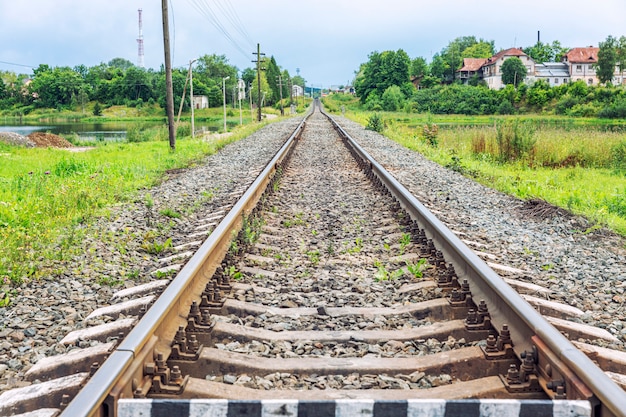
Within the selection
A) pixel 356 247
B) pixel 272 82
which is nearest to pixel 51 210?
pixel 356 247

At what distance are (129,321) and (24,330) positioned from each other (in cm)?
69

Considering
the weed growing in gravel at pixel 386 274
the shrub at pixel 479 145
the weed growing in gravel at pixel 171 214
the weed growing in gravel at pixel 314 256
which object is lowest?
the weed growing in gravel at pixel 386 274

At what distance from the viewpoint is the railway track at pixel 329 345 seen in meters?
2.27

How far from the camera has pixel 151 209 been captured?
7438mm

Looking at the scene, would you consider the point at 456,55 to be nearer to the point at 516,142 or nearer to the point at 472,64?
the point at 472,64

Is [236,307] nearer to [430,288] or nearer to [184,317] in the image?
[184,317]

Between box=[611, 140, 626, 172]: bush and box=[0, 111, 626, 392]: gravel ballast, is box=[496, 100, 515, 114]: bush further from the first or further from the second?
box=[0, 111, 626, 392]: gravel ballast

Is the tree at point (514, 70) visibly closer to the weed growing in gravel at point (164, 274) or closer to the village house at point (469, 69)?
the village house at point (469, 69)

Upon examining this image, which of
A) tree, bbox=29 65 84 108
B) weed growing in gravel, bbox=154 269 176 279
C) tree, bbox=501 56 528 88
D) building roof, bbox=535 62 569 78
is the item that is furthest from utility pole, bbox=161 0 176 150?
building roof, bbox=535 62 569 78

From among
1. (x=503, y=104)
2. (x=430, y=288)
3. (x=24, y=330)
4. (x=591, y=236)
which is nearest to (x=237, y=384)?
(x=24, y=330)

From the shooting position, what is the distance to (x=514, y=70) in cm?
10894

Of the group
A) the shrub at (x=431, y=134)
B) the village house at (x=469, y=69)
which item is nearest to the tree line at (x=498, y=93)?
the village house at (x=469, y=69)

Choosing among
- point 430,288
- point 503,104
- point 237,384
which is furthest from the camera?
point 503,104

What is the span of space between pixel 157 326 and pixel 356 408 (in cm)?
113
